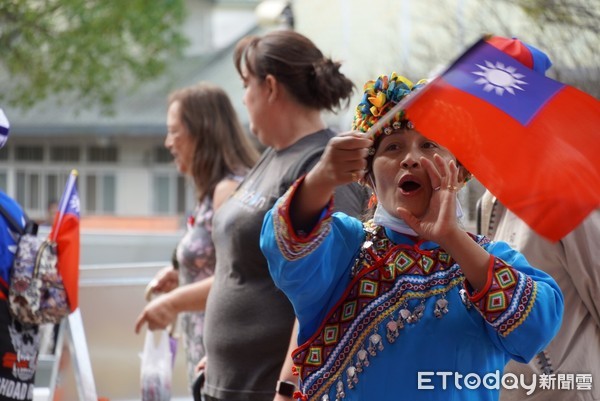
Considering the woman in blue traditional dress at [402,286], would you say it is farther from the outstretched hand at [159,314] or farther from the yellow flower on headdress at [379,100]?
the outstretched hand at [159,314]

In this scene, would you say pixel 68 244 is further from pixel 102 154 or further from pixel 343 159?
pixel 102 154

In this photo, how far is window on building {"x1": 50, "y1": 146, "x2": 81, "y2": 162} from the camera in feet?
127

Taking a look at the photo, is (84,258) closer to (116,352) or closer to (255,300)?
(116,352)

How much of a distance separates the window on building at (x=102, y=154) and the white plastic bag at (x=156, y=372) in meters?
33.1

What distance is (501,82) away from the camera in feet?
9.76

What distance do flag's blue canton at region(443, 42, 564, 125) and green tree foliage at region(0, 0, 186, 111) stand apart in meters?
21.1

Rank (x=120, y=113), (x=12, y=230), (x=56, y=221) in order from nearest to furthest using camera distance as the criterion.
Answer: (x=12, y=230) → (x=56, y=221) → (x=120, y=113)

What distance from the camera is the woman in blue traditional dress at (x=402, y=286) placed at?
9.61ft

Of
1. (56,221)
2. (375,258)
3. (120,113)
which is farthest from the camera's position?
(120,113)

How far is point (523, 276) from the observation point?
299 cm

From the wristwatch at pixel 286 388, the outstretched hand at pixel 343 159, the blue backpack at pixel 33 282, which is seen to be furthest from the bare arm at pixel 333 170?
the blue backpack at pixel 33 282

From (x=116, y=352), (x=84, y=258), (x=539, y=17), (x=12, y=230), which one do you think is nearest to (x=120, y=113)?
(x=84, y=258)

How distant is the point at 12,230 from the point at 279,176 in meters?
1.22

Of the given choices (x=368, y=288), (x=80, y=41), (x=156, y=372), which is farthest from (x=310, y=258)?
(x=80, y=41)
